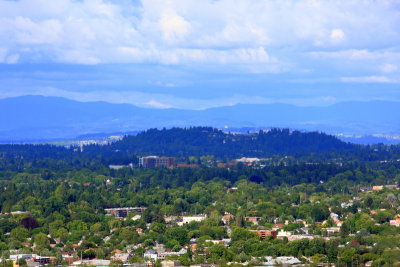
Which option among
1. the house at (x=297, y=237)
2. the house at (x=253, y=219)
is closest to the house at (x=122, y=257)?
the house at (x=297, y=237)

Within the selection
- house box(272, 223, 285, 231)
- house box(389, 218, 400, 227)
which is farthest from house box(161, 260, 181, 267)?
house box(389, 218, 400, 227)

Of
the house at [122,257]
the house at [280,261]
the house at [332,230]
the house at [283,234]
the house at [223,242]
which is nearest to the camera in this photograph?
the house at [280,261]

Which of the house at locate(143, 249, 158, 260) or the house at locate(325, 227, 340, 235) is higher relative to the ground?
the house at locate(325, 227, 340, 235)

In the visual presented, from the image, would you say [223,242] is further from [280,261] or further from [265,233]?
[280,261]

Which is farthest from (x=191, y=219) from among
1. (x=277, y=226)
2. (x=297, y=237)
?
(x=297, y=237)

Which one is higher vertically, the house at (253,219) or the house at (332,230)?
the house at (253,219)

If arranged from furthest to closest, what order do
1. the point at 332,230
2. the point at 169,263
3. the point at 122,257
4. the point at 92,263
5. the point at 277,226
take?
the point at 277,226 → the point at 332,230 → the point at 122,257 → the point at 92,263 → the point at 169,263


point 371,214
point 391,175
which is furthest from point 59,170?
point 371,214

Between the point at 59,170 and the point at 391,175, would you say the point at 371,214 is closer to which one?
the point at 391,175

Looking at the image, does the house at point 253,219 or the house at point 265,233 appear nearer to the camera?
the house at point 265,233

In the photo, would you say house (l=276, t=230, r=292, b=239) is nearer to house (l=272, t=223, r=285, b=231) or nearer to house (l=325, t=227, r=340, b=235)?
house (l=272, t=223, r=285, b=231)

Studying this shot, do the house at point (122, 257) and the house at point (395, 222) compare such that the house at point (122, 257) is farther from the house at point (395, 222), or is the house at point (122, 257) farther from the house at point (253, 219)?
the house at point (253, 219)
